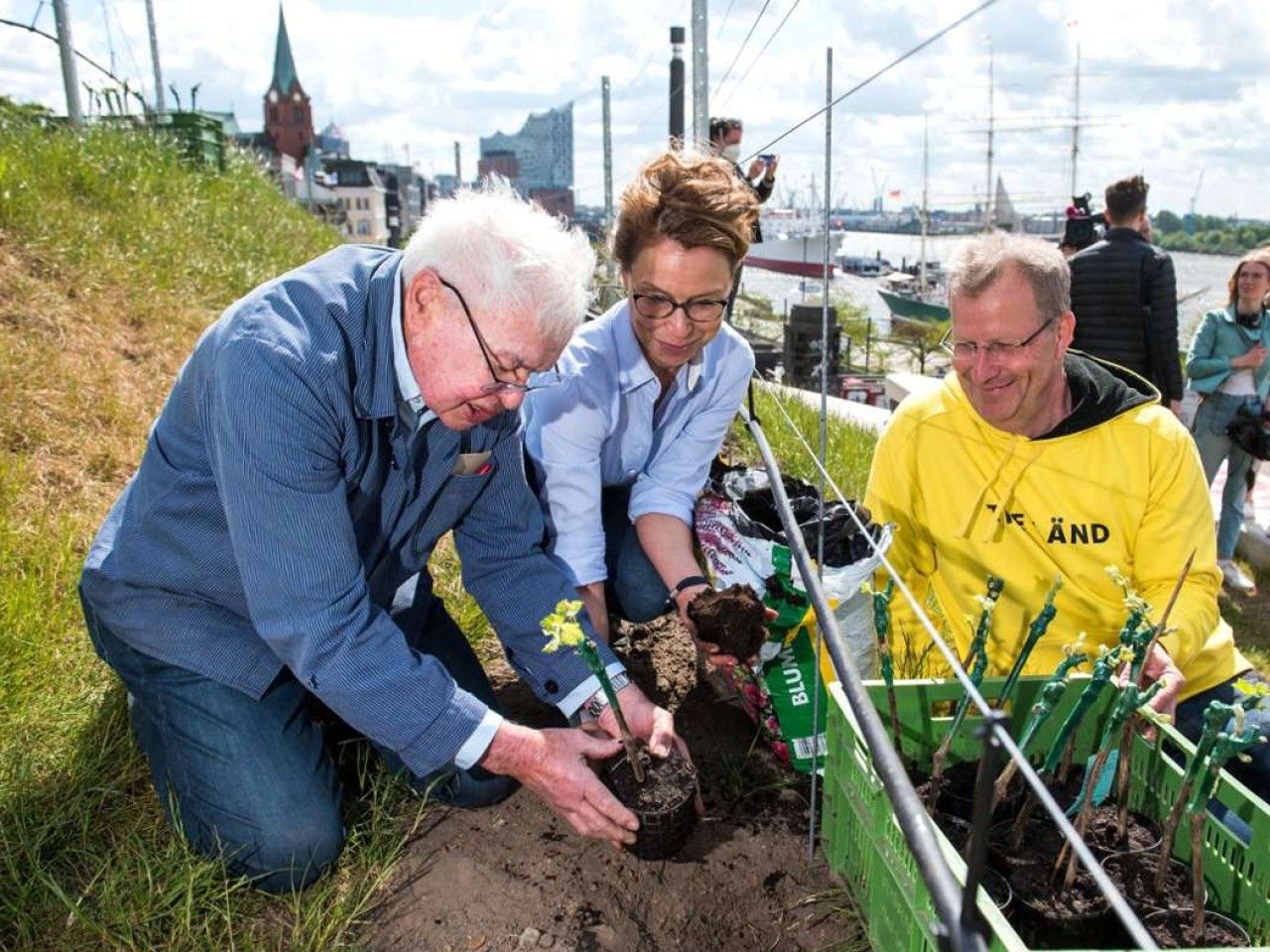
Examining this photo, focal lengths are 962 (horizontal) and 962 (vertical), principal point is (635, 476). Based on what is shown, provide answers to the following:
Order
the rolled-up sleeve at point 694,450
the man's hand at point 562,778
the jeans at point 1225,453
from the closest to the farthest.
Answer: the man's hand at point 562,778 → the rolled-up sleeve at point 694,450 → the jeans at point 1225,453

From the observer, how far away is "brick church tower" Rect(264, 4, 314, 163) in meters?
72.6

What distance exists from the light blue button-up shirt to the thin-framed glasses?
67 centimetres

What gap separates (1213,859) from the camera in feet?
4.83

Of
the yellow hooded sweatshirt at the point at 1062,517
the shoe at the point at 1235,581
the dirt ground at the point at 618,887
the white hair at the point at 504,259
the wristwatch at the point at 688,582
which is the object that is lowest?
the shoe at the point at 1235,581

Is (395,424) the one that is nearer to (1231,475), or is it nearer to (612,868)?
(612,868)

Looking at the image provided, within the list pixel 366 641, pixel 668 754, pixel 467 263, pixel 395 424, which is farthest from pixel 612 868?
pixel 467 263

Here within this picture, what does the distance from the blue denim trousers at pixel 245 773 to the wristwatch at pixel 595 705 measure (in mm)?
225

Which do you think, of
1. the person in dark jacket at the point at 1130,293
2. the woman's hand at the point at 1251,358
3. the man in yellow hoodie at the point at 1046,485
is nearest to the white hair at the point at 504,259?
the man in yellow hoodie at the point at 1046,485

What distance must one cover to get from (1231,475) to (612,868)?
13.8 ft

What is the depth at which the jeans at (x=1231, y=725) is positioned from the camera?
1.78 meters

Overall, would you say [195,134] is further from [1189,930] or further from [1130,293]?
[1189,930]

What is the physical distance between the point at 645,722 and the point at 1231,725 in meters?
1.08

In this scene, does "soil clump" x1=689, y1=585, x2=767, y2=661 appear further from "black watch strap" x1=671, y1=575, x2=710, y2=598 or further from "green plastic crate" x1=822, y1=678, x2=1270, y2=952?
"green plastic crate" x1=822, y1=678, x2=1270, y2=952

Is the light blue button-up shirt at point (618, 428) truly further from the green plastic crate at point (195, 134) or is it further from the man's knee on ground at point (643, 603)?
the green plastic crate at point (195, 134)
